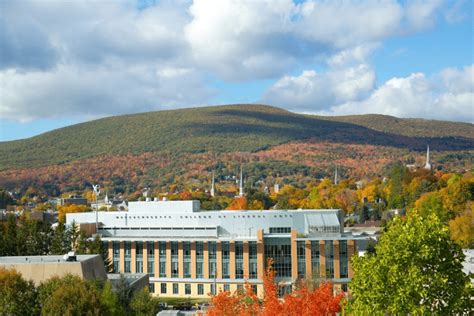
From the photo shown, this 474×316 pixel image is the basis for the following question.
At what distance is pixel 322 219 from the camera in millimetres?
84375

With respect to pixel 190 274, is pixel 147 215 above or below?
above

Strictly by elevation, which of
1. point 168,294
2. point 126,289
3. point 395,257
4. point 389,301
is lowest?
point 168,294

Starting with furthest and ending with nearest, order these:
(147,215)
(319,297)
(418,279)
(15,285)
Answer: (147,215)
(15,285)
(319,297)
(418,279)

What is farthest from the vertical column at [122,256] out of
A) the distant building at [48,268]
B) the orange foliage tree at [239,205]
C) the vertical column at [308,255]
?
the orange foliage tree at [239,205]

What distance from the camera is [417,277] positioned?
106 feet

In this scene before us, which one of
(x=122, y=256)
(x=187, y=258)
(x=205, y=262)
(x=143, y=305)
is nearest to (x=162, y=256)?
(x=187, y=258)

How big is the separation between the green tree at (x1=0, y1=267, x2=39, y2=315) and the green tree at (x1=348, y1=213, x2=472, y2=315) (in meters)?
25.9

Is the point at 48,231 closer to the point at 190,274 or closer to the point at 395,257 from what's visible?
the point at 190,274

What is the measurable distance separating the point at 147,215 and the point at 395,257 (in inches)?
2375

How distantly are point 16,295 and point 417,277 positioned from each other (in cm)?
2943

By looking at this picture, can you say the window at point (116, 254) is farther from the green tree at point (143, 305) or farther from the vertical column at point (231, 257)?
the green tree at point (143, 305)

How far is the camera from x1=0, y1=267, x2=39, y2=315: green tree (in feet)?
158

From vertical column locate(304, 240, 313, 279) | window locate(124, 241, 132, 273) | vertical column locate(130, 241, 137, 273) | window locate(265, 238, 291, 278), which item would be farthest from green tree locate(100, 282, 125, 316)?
window locate(124, 241, 132, 273)

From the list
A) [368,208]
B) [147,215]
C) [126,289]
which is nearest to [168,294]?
[147,215]
